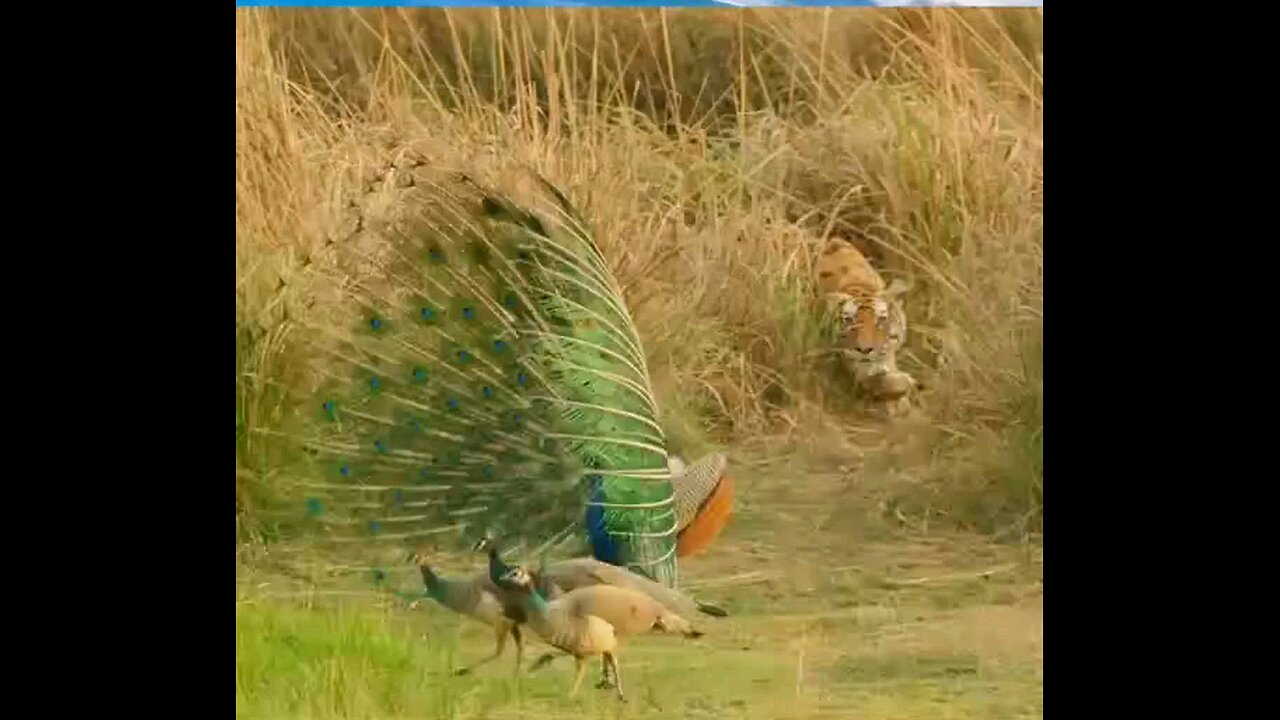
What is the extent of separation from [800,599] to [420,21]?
69.0 inches

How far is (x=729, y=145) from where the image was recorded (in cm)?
465

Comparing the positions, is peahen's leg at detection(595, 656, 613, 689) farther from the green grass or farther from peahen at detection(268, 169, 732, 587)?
peahen at detection(268, 169, 732, 587)

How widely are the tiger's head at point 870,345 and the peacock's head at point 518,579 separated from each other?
37.6 inches

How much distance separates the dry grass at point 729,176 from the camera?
4559 millimetres

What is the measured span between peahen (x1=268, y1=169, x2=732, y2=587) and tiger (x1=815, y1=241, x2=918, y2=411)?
0.42 metres

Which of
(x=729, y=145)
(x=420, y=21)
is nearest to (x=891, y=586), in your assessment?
(x=729, y=145)

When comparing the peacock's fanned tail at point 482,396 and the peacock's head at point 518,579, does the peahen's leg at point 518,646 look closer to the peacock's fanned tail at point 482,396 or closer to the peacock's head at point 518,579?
the peacock's head at point 518,579

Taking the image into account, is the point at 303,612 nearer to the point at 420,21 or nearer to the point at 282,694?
the point at 282,694

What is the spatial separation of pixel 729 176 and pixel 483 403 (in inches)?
34.2

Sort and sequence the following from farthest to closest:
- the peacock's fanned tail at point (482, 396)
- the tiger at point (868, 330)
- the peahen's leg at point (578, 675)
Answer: the tiger at point (868, 330)
the peahen's leg at point (578, 675)
the peacock's fanned tail at point (482, 396)

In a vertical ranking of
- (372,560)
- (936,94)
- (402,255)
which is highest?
(936,94)

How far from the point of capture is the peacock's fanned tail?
438 centimetres

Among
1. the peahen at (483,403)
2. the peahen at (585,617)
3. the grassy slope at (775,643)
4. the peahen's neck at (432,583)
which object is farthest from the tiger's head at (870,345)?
the peahen's neck at (432,583)

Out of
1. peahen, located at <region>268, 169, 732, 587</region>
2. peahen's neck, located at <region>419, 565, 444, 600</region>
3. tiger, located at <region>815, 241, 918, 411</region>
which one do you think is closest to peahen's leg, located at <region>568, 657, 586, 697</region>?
peahen, located at <region>268, 169, 732, 587</region>
